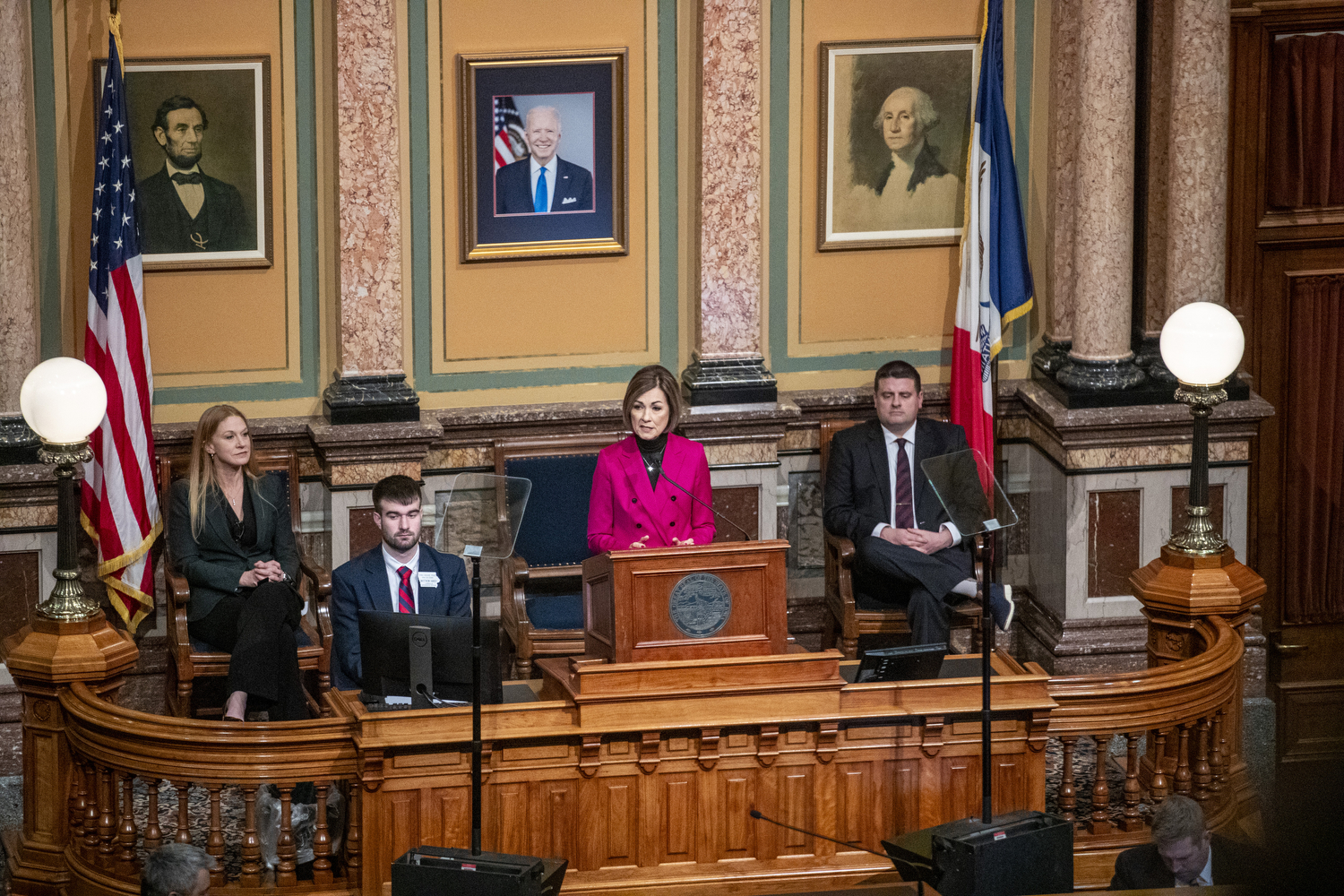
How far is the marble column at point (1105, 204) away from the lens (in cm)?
671

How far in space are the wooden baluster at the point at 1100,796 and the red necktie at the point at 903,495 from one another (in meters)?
1.76

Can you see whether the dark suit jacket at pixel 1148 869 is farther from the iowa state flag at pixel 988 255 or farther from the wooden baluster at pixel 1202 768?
the iowa state flag at pixel 988 255

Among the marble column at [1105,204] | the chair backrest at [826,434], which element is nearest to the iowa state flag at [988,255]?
the marble column at [1105,204]

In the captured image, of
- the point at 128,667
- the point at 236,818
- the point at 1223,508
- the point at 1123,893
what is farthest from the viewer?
the point at 1223,508

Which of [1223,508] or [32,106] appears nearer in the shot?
[32,106]

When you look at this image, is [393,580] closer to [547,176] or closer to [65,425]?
[65,425]

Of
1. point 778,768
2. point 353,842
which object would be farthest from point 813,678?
point 353,842

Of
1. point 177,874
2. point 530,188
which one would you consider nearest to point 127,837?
point 177,874

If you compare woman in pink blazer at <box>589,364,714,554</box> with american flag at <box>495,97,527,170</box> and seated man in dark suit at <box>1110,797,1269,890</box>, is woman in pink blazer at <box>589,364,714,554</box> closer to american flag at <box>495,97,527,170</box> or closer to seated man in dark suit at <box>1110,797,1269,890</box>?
american flag at <box>495,97,527,170</box>

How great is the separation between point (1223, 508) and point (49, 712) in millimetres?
4523

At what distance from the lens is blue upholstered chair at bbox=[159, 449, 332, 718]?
6004mm

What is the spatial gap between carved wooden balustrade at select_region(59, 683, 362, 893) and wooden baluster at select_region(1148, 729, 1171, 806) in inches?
93.9

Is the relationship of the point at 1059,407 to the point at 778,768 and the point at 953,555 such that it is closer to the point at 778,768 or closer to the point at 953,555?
the point at 953,555

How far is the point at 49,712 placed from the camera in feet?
16.5
